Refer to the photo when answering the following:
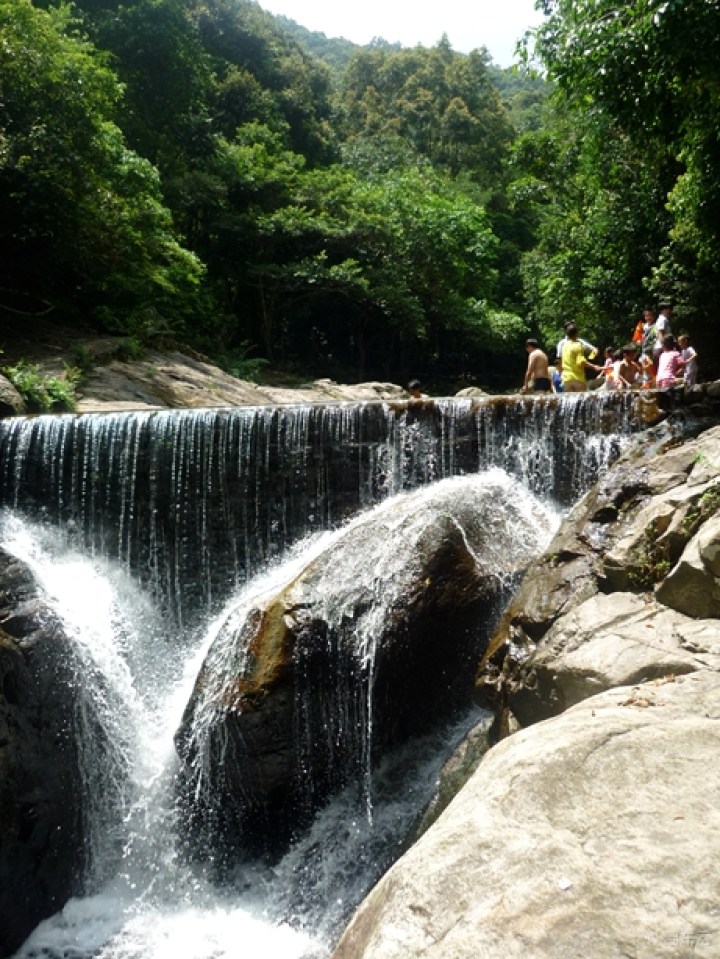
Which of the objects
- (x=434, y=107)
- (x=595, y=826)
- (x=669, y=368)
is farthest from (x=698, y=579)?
(x=434, y=107)

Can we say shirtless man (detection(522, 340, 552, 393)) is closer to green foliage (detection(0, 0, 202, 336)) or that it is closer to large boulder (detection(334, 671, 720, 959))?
green foliage (detection(0, 0, 202, 336))

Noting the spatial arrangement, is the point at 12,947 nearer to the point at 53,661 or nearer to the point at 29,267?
the point at 53,661

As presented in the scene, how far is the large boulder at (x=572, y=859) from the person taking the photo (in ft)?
7.28

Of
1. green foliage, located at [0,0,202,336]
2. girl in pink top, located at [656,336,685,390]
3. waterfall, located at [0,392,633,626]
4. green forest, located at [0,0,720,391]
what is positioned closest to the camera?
waterfall, located at [0,392,633,626]

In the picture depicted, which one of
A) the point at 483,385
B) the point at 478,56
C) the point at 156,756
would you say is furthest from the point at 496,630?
the point at 478,56

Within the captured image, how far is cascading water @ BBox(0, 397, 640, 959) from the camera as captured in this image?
6.99m

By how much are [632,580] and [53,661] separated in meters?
5.21

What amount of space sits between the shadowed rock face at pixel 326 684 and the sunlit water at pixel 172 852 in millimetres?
219

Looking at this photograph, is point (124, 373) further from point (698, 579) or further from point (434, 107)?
point (434, 107)

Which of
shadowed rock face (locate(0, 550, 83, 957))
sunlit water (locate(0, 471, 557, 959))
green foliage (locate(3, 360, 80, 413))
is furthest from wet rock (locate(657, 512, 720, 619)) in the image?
green foliage (locate(3, 360, 80, 413))

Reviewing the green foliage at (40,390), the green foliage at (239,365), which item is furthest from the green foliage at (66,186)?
the green foliage at (40,390)

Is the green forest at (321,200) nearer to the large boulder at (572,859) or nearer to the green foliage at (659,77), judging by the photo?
the green foliage at (659,77)

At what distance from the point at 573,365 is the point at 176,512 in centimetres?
635

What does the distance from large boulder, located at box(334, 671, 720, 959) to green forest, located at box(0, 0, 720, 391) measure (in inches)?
296
